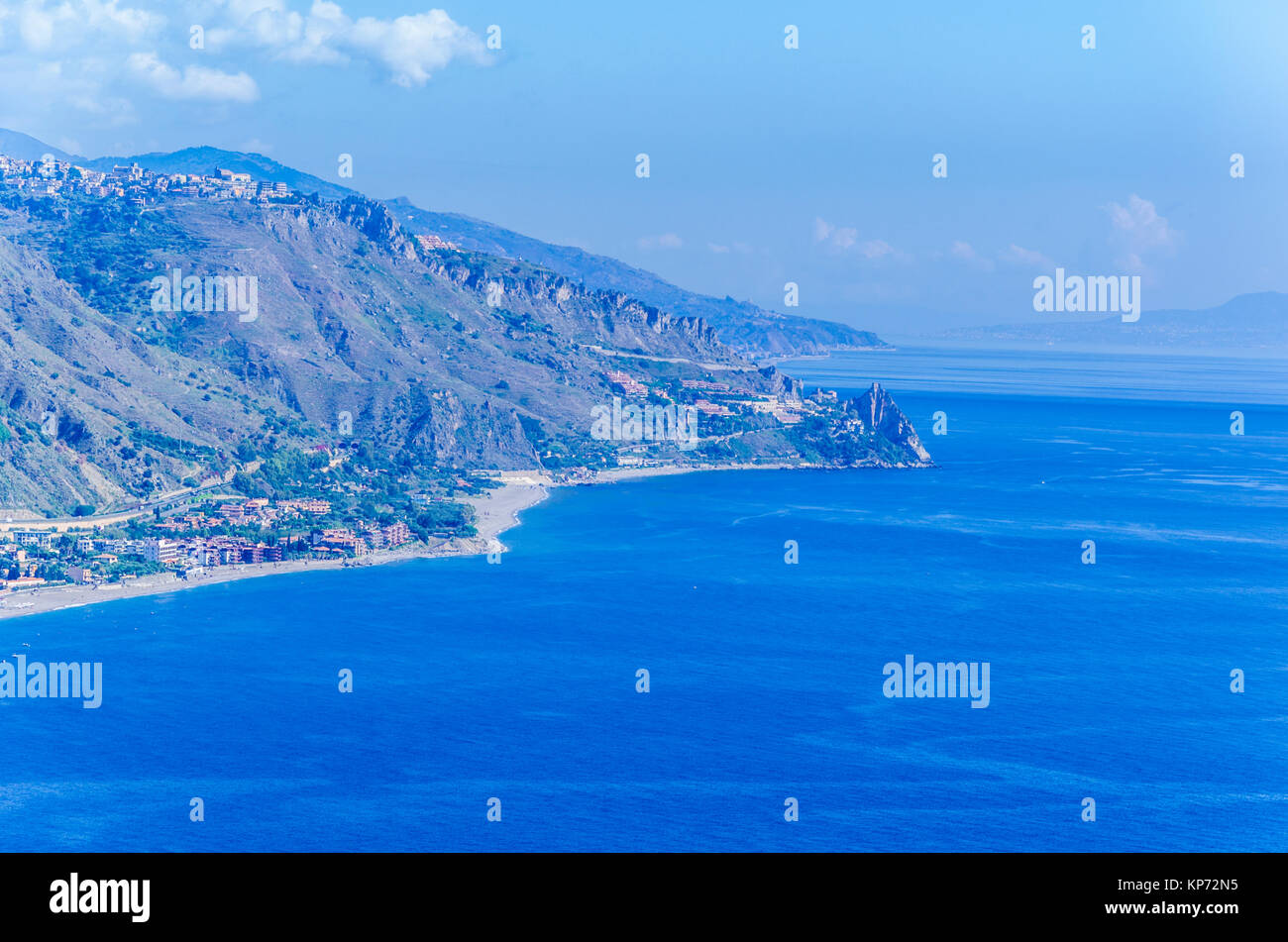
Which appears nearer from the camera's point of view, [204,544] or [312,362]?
[204,544]

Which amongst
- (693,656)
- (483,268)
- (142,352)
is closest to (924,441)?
(483,268)

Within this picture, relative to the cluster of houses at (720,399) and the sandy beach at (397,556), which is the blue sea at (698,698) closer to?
the sandy beach at (397,556)

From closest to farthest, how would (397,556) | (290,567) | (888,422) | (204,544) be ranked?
1. (204,544)
2. (290,567)
3. (397,556)
4. (888,422)

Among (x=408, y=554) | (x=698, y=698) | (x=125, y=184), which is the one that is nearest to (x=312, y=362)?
(x=408, y=554)

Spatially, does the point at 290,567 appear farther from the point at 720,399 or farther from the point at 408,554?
the point at 720,399

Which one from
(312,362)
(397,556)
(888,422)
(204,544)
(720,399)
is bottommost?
(397,556)

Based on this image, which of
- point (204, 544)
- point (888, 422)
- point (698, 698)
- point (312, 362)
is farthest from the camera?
point (888, 422)

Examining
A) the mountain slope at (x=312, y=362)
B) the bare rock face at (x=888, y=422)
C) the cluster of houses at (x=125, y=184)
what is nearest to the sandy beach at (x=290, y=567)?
the mountain slope at (x=312, y=362)
